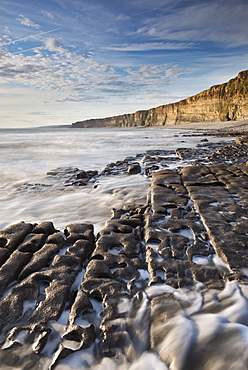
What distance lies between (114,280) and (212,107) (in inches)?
1994

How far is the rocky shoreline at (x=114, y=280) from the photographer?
1503 mm

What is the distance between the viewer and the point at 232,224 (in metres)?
2.90

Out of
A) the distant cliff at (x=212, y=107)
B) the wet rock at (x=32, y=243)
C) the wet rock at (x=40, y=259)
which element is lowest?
the wet rock at (x=40, y=259)

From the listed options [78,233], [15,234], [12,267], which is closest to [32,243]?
[15,234]

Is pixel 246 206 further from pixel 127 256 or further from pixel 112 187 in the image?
pixel 112 187

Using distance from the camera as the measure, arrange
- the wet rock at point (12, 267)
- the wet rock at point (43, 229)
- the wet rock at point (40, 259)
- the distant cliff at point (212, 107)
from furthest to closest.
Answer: the distant cliff at point (212, 107), the wet rock at point (43, 229), the wet rock at point (40, 259), the wet rock at point (12, 267)

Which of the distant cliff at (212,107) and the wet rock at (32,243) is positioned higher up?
the distant cliff at (212,107)

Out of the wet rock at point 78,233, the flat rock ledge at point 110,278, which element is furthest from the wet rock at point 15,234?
the wet rock at point 78,233

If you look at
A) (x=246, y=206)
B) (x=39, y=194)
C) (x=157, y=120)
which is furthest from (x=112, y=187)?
(x=157, y=120)

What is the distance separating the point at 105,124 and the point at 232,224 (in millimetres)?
118068

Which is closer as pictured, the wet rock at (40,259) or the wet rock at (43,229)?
the wet rock at (40,259)

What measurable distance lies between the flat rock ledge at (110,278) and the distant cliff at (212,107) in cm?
4240

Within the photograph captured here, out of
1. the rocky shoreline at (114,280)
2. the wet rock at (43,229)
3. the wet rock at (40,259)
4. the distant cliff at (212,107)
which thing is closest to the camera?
the rocky shoreline at (114,280)

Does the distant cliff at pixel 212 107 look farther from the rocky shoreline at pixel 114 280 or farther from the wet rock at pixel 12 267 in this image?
the wet rock at pixel 12 267
